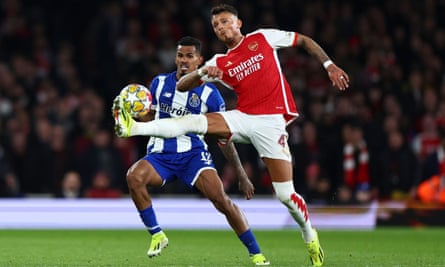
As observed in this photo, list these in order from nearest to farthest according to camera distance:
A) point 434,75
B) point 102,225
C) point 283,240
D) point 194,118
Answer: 1. point 194,118
2. point 283,240
3. point 102,225
4. point 434,75

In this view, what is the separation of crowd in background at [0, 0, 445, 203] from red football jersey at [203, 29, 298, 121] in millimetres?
7436

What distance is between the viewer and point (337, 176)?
1703 centimetres

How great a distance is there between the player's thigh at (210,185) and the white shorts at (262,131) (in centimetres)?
72

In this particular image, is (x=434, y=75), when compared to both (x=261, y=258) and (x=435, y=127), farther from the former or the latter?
(x=261, y=258)

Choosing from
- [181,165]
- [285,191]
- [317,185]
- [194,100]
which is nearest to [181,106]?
[194,100]

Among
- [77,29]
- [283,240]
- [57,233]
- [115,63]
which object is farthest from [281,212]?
[77,29]

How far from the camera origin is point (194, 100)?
1004cm

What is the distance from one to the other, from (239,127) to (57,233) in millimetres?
6362

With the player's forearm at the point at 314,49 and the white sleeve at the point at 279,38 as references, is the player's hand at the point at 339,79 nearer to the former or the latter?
the player's forearm at the point at 314,49

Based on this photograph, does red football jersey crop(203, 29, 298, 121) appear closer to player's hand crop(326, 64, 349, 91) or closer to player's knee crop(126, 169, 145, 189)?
player's hand crop(326, 64, 349, 91)

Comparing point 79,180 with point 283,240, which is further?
point 79,180

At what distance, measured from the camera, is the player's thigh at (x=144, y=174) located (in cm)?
959

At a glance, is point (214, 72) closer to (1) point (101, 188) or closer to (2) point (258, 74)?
(2) point (258, 74)

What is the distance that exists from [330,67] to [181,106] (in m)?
1.84
